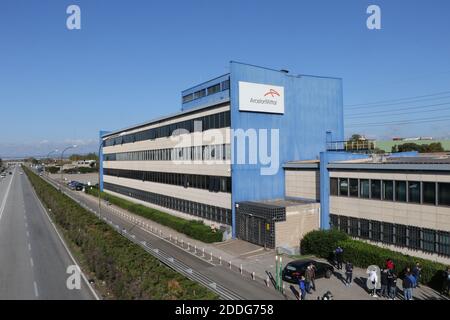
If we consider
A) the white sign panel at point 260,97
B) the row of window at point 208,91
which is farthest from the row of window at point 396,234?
the row of window at point 208,91

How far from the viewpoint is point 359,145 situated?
38250 millimetres

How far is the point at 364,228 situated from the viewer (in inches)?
1125

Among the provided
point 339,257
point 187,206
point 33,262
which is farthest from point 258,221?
point 33,262

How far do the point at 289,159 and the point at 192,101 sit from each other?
25.5 m

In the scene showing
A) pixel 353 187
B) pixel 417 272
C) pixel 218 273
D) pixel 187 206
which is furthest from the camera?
pixel 187 206

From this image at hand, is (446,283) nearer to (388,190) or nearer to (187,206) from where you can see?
(388,190)

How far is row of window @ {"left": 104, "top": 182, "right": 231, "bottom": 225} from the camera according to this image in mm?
37169

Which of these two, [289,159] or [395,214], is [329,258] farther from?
[289,159]

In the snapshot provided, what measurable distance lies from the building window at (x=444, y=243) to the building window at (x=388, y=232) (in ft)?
10.8

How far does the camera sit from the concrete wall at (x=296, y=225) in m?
30.2

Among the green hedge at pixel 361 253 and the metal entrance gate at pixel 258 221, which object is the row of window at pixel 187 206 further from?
the green hedge at pixel 361 253

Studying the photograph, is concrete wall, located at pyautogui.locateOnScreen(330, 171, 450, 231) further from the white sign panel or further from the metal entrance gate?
the white sign panel

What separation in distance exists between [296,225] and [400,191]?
814 centimetres
